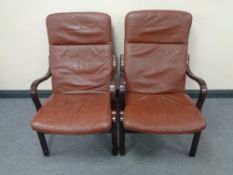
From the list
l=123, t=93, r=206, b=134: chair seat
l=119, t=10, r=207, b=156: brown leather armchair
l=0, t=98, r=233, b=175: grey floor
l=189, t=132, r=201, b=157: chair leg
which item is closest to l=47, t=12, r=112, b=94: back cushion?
l=119, t=10, r=207, b=156: brown leather armchair

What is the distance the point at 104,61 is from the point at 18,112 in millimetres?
1080

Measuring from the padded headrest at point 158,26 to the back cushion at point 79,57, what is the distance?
0.20 meters

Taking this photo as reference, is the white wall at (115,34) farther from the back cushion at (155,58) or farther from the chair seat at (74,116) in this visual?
the chair seat at (74,116)

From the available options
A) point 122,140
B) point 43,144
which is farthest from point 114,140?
point 43,144

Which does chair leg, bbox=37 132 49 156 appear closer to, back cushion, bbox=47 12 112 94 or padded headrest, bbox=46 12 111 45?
back cushion, bbox=47 12 112 94

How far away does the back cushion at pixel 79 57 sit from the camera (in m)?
1.91

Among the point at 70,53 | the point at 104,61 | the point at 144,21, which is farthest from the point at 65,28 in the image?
the point at 144,21

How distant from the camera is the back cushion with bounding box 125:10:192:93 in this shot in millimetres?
1897

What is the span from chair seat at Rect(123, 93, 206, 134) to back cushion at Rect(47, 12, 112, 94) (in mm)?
350

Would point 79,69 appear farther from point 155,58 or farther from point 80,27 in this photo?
point 155,58

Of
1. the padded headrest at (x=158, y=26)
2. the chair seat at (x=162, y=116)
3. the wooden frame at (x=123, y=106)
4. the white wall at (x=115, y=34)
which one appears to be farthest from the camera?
the white wall at (x=115, y=34)

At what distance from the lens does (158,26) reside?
188cm

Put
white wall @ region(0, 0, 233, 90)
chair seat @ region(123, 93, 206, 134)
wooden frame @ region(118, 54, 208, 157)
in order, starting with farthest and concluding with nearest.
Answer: white wall @ region(0, 0, 233, 90) < wooden frame @ region(118, 54, 208, 157) < chair seat @ region(123, 93, 206, 134)

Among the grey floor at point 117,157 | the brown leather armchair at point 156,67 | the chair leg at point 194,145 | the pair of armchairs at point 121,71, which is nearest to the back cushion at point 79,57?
the pair of armchairs at point 121,71
